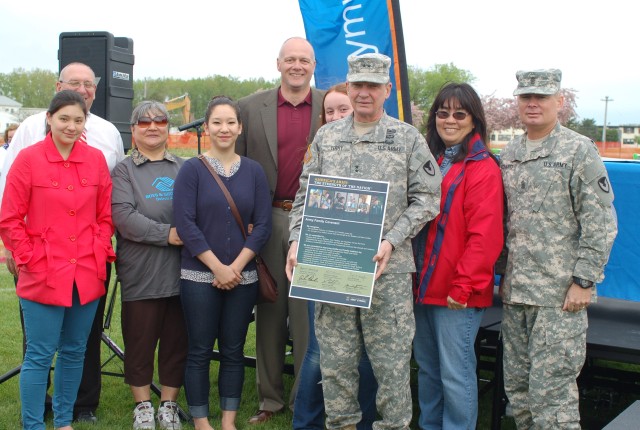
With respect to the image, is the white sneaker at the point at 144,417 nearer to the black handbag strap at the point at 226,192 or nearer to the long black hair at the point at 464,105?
the black handbag strap at the point at 226,192

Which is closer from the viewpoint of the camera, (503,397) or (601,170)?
(601,170)

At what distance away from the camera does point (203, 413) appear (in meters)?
4.25

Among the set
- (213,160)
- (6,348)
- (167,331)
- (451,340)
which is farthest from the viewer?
(6,348)

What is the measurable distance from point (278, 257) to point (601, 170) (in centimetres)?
199

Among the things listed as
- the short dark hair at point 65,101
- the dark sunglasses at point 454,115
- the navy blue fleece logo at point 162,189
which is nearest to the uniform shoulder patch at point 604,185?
the dark sunglasses at point 454,115

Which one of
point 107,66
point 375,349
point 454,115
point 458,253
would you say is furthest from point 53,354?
point 107,66

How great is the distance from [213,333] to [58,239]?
992 mm

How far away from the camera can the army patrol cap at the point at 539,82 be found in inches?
139

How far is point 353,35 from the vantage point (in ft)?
16.7

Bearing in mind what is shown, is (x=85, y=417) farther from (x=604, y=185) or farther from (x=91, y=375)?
(x=604, y=185)

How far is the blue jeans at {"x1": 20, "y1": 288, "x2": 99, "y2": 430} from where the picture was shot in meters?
3.89

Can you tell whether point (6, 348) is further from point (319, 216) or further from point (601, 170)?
point (601, 170)

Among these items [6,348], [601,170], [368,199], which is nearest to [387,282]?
[368,199]

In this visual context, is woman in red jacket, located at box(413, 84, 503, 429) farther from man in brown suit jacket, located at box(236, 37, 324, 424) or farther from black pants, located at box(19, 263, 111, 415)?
black pants, located at box(19, 263, 111, 415)
